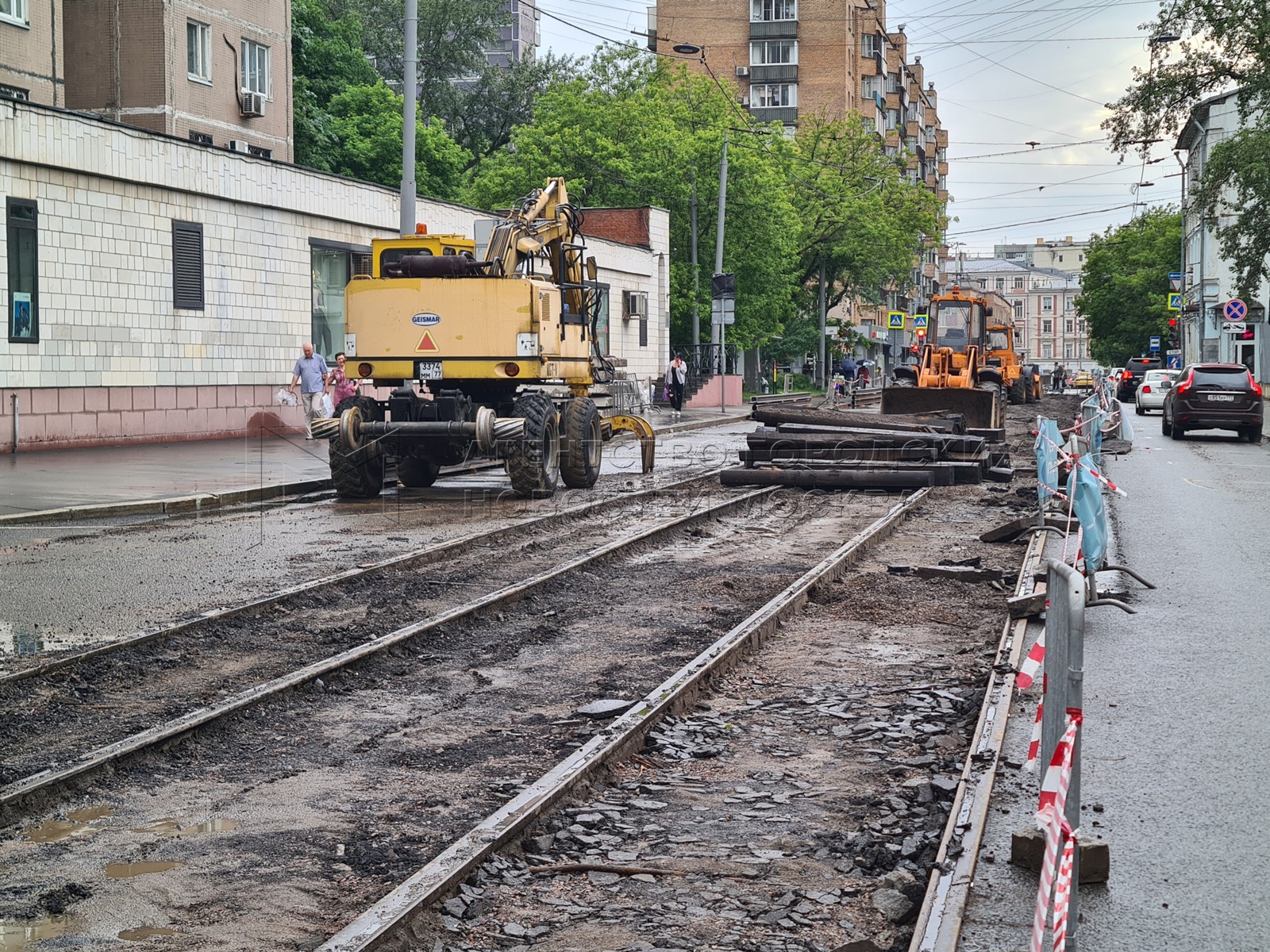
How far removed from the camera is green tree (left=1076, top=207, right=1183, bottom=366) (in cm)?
10088

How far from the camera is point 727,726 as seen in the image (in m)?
7.30

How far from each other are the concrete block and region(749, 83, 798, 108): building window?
98.1 m

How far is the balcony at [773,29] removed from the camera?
323 feet

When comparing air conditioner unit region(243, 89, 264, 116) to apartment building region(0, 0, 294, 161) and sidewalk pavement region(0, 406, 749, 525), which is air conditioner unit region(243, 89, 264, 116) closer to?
apartment building region(0, 0, 294, 161)

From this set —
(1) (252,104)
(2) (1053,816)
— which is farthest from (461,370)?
(1) (252,104)

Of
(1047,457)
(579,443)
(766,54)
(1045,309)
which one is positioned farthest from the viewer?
(1045,309)

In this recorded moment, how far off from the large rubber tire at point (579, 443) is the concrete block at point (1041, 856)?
14313 mm

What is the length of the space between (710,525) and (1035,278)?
19038cm

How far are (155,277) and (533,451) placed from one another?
438 inches

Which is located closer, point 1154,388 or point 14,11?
point 14,11

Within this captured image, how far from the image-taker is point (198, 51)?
4316cm

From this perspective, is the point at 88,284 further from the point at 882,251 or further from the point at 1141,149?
the point at 882,251

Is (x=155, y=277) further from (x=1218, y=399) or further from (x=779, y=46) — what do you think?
(x=779, y=46)

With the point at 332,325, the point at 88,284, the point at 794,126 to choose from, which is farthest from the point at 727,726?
the point at 794,126
